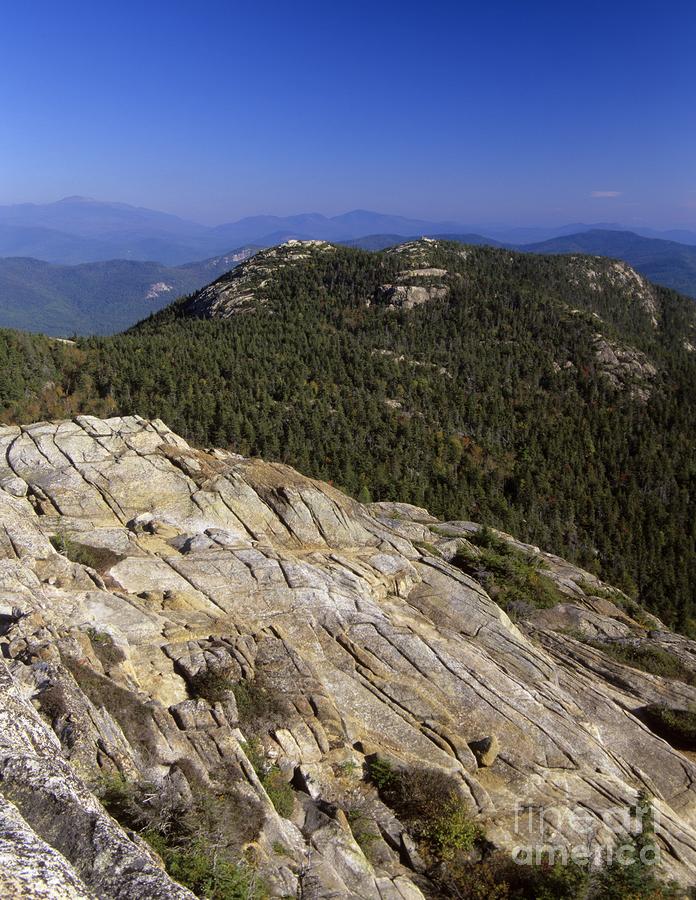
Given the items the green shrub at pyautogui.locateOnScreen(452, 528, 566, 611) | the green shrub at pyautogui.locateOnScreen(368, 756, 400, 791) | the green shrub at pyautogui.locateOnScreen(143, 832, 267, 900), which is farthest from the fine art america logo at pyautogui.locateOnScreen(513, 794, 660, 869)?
the green shrub at pyautogui.locateOnScreen(452, 528, 566, 611)

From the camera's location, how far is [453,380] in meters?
166

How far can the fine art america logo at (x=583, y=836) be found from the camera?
802 inches

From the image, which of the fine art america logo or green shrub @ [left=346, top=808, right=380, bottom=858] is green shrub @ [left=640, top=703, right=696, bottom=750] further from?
green shrub @ [left=346, top=808, right=380, bottom=858]

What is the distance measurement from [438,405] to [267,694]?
441 feet

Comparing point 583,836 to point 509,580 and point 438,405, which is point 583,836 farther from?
point 438,405

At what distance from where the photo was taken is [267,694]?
22438 millimetres

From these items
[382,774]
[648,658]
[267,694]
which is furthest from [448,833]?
[648,658]

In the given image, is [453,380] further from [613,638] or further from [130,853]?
[130,853]

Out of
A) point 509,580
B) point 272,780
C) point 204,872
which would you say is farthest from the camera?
point 509,580

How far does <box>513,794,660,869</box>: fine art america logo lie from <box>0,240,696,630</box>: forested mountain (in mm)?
64606

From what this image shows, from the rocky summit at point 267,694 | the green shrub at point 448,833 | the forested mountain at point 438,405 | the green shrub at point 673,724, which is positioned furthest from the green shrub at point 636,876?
the forested mountain at point 438,405

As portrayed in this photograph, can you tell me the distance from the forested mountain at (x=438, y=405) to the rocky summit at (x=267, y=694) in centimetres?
5087

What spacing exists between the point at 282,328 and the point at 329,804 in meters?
160

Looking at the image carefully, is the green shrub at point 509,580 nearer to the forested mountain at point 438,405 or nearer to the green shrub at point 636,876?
the green shrub at point 636,876
